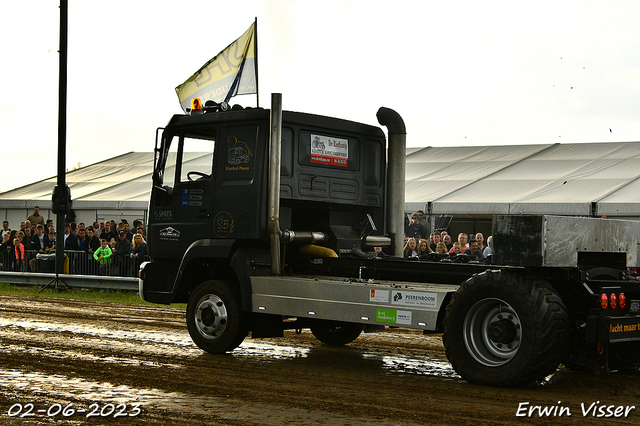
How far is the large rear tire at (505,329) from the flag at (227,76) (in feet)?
23.8

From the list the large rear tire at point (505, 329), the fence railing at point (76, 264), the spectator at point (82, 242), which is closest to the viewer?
the large rear tire at point (505, 329)

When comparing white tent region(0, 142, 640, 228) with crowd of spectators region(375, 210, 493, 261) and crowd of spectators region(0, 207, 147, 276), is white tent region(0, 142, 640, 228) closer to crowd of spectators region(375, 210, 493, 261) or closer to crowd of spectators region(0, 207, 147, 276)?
crowd of spectators region(0, 207, 147, 276)

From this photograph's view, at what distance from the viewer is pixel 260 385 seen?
7598 millimetres

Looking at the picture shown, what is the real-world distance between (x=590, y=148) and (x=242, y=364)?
18229 mm

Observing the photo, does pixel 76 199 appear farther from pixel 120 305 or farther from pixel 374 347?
pixel 374 347

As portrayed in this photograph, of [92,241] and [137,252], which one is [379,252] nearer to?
[137,252]

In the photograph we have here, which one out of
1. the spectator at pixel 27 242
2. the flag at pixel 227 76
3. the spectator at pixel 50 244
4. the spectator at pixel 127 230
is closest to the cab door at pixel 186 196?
the flag at pixel 227 76

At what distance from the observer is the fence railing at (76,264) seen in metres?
18.1

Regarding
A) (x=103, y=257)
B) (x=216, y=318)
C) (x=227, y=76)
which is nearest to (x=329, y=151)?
(x=216, y=318)

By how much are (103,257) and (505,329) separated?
42.1 feet

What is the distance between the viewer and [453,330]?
7.76 meters

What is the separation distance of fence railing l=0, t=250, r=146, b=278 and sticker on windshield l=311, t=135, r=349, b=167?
8673 millimetres

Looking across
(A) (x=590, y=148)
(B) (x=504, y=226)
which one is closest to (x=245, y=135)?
(B) (x=504, y=226)

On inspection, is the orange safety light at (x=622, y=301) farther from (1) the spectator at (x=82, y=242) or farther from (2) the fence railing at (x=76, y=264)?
(1) the spectator at (x=82, y=242)
